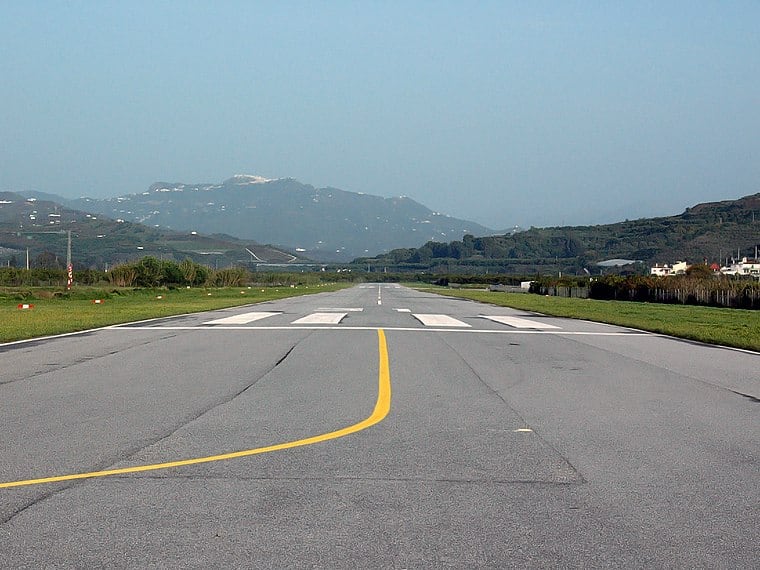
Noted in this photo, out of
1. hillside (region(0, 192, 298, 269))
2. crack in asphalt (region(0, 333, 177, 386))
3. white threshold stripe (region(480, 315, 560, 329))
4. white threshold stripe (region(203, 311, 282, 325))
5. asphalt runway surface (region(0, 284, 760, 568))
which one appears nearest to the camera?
asphalt runway surface (region(0, 284, 760, 568))

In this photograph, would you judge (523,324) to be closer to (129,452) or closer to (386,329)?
(386,329)

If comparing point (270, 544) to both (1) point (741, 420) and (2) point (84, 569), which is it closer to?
(2) point (84, 569)

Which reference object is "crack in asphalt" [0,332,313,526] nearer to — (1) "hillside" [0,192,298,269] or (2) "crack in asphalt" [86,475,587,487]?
(2) "crack in asphalt" [86,475,587,487]

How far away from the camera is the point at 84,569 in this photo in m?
4.16

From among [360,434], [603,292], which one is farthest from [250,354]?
[603,292]

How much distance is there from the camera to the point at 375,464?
6.42 metres

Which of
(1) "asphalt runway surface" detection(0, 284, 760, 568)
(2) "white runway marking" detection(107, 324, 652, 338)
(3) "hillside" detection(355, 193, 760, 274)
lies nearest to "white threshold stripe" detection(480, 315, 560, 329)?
(2) "white runway marking" detection(107, 324, 652, 338)

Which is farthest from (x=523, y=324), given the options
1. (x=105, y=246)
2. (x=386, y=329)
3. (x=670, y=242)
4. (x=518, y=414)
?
(x=670, y=242)

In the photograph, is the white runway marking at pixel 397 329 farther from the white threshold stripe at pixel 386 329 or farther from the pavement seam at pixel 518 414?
the pavement seam at pixel 518 414

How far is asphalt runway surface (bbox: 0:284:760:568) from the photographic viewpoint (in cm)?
455

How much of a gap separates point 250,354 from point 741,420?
27.4ft

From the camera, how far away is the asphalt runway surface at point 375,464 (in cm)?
455

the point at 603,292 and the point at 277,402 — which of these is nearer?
the point at 277,402

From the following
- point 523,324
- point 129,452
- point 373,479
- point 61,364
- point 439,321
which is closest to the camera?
point 373,479
